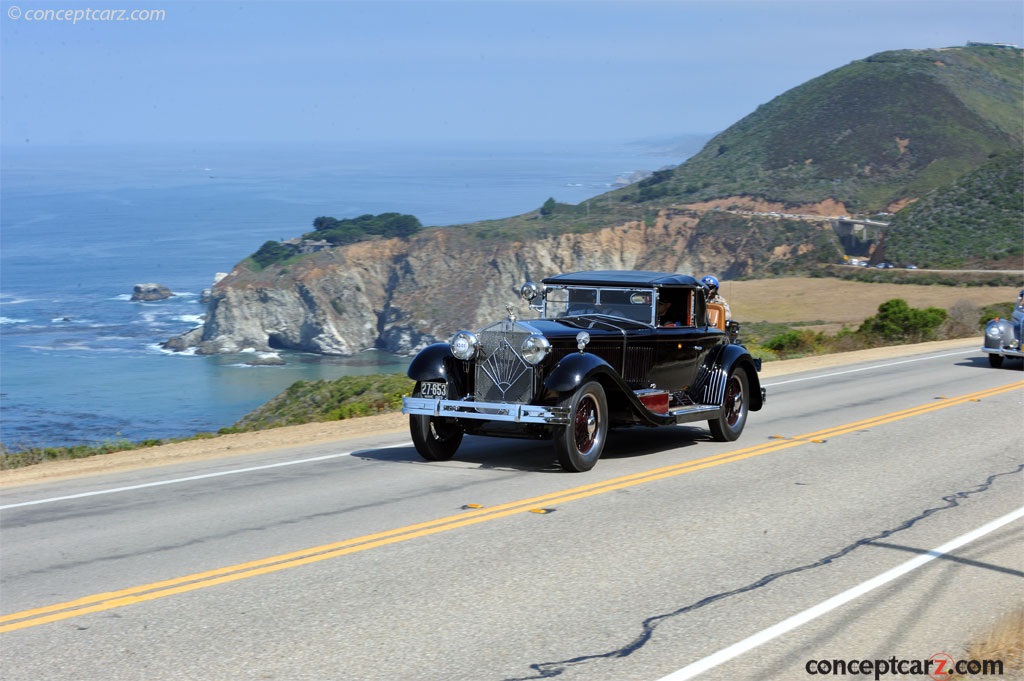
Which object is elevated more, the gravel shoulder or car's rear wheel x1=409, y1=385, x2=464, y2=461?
car's rear wheel x1=409, y1=385, x2=464, y2=461

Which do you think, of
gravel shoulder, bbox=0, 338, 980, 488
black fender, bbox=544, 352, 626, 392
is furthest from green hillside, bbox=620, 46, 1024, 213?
black fender, bbox=544, 352, 626, 392

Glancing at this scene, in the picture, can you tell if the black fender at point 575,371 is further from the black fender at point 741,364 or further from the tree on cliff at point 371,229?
→ the tree on cliff at point 371,229

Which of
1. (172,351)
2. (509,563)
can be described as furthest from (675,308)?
(172,351)

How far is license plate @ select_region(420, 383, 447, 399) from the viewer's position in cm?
1105

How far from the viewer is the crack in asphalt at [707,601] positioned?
5571mm

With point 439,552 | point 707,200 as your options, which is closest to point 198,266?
point 707,200

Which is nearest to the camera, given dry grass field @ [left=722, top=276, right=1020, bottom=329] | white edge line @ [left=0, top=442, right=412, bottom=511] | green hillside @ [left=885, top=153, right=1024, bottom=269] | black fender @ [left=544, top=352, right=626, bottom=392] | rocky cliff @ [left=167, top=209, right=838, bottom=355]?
white edge line @ [left=0, top=442, right=412, bottom=511]

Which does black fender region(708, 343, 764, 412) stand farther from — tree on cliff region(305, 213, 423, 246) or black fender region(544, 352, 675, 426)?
tree on cliff region(305, 213, 423, 246)

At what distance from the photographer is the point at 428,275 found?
107250 millimetres

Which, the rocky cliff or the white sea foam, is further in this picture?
the white sea foam

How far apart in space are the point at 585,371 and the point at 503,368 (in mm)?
908

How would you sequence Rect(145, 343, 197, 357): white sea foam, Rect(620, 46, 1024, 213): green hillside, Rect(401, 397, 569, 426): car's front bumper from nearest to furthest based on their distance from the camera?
Rect(401, 397, 569, 426): car's front bumper, Rect(145, 343, 197, 357): white sea foam, Rect(620, 46, 1024, 213): green hillside

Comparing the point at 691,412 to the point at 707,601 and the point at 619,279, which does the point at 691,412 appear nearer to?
the point at 619,279

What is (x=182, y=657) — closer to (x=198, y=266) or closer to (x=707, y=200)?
(x=707, y=200)
